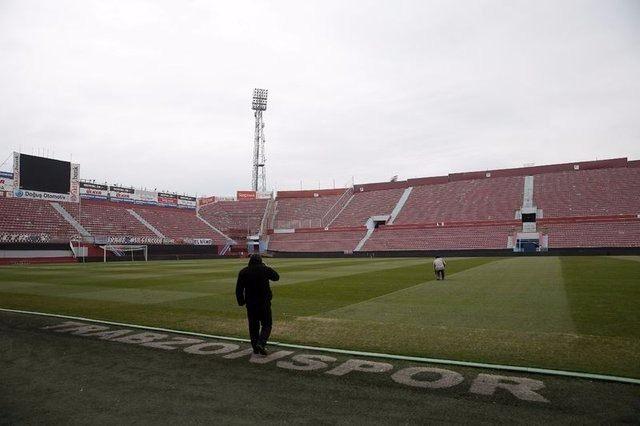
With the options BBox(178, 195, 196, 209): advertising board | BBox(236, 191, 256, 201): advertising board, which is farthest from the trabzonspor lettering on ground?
BBox(236, 191, 256, 201): advertising board

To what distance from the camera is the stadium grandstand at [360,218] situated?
49625mm

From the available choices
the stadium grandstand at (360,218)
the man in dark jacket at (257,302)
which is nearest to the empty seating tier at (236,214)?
the stadium grandstand at (360,218)

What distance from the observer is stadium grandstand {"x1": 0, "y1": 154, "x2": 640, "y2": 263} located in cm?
4962

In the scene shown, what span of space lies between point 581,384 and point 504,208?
58.4m

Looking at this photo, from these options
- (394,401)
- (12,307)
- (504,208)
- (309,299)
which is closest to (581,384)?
(394,401)

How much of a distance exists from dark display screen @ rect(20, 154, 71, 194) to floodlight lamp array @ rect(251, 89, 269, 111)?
36.9 metres

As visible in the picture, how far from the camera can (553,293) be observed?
46.9 ft

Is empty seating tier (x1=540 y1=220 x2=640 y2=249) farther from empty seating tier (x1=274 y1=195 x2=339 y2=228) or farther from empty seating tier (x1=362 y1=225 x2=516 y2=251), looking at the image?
empty seating tier (x1=274 y1=195 x2=339 y2=228)

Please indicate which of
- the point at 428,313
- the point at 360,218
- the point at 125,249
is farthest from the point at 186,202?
the point at 428,313

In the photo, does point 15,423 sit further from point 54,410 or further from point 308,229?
point 308,229

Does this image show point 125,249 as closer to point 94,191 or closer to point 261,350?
point 94,191

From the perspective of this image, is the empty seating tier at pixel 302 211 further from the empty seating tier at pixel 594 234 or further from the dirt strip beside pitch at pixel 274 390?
the dirt strip beside pitch at pixel 274 390

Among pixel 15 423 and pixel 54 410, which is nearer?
pixel 15 423

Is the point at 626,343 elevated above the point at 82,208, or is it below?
below
